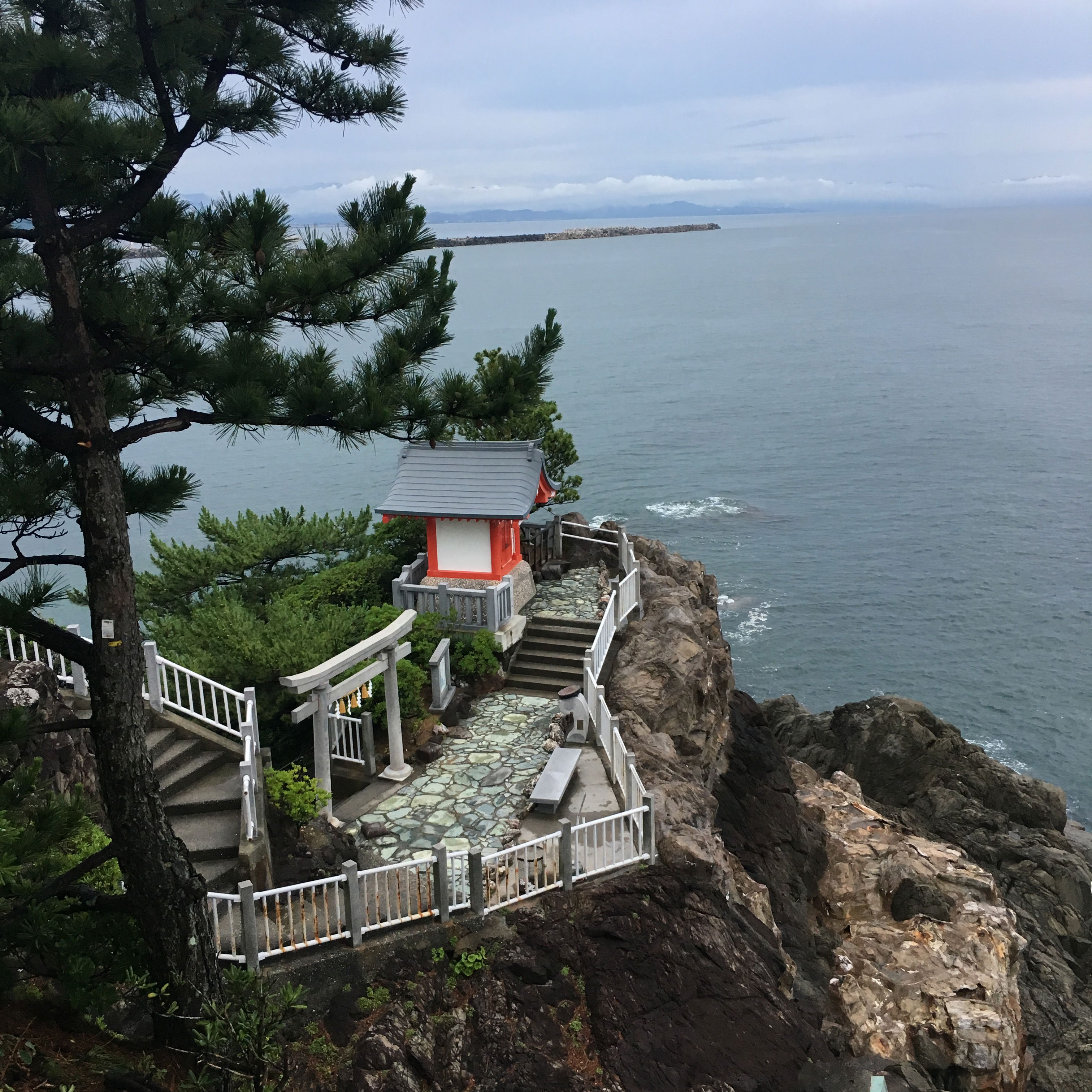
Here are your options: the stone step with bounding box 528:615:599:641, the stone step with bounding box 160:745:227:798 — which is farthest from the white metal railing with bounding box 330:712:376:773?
the stone step with bounding box 528:615:599:641

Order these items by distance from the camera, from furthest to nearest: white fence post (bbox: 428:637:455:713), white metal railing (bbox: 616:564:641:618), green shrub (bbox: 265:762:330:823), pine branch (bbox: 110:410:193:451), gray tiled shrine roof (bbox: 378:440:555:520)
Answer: white metal railing (bbox: 616:564:641:618), gray tiled shrine roof (bbox: 378:440:555:520), white fence post (bbox: 428:637:455:713), green shrub (bbox: 265:762:330:823), pine branch (bbox: 110:410:193:451)

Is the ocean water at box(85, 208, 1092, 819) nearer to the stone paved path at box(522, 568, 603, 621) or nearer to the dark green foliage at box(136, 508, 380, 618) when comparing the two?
the stone paved path at box(522, 568, 603, 621)

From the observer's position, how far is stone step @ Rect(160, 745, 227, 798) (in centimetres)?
1341

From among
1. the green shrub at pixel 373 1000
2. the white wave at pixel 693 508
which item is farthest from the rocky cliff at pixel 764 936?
the white wave at pixel 693 508

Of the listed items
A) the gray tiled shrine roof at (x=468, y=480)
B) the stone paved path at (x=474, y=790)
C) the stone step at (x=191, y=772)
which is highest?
the gray tiled shrine roof at (x=468, y=480)

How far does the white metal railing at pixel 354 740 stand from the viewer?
1557cm

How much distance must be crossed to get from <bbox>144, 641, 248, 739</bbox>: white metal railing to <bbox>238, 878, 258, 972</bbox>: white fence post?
327cm

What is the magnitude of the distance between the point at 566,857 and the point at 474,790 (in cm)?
288

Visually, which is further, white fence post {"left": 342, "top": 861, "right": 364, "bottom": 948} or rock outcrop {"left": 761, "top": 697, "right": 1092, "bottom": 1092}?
rock outcrop {"left": 761, "top": 697, "right": 1092, "bottom": 1092}

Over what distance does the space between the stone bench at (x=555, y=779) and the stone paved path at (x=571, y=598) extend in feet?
16.5

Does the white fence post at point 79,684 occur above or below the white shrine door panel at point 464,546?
below

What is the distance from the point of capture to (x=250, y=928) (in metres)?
10.6

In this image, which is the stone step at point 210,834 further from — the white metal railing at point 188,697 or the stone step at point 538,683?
the stone step at point 538,683

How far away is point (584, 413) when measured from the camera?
2729 inches
